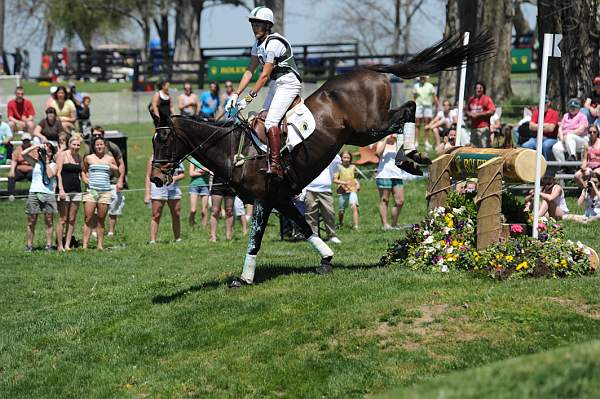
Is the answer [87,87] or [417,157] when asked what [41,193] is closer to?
Answer: [417,157]

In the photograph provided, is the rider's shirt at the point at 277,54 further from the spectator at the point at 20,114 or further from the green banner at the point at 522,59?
the green banner at the point at 522,59

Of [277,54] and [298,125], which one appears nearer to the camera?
[277,54]

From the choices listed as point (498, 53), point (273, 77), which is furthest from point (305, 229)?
point (498, 53)

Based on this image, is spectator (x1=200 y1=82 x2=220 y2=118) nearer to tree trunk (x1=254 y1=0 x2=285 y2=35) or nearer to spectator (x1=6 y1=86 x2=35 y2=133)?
spectator (x1=6 y1=86 x2=35 y2=133)

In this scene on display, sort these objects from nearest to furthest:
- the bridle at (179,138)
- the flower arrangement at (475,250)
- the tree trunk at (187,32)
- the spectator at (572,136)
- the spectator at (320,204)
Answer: the flower arrangement at (475,250), the bridle at (179,138), the spectator at (320,204), the spectator at (572,136), the tree trunk at (187,32)

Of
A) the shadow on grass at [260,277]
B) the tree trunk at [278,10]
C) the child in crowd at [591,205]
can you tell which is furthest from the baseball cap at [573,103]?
the tree trunk at [278,10]

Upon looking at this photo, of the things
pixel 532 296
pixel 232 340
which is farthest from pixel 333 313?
pixel 532 296

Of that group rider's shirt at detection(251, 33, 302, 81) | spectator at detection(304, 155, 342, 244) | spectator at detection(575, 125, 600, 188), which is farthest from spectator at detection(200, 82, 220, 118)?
rider's shirt at detection(251, 33, 302, 81)

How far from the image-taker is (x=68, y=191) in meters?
20.4

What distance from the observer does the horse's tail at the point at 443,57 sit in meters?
13.6

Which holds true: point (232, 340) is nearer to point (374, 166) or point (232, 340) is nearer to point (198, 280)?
point (198, 280)

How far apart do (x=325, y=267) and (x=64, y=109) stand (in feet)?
A: 57.4

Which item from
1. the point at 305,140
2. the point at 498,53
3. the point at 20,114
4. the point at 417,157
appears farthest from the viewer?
the point at 498,53

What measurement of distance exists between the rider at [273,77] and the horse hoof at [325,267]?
1.55 m
